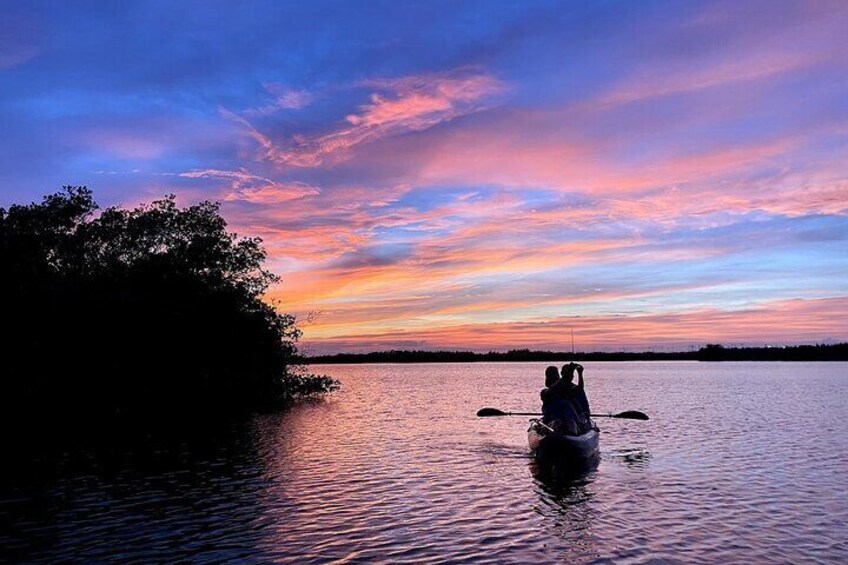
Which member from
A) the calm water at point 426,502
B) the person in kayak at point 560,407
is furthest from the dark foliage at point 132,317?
the person in kayak at point 560,407

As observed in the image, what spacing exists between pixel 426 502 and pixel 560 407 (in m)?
8.78

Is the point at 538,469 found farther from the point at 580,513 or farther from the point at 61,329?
the point at 61,329

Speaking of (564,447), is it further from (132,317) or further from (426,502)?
(132,317)

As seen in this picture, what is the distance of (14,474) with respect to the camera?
79.7 feet

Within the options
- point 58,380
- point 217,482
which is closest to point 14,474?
point 217,482

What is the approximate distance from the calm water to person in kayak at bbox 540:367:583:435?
1945mm

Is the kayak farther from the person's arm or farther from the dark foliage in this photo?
the dark foliage

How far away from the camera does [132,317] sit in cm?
4409

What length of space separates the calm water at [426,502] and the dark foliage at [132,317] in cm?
1143

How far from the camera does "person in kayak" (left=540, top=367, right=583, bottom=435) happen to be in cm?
2584

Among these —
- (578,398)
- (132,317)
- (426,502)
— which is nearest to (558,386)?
(578,398)

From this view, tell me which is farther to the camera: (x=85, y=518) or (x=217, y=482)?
(x=217, y=482)

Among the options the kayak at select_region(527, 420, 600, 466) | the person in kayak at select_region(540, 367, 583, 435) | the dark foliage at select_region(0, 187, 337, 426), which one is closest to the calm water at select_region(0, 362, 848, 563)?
the kayak at select_region(527, 420, 600, 466)

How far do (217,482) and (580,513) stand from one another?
12.9 metres
